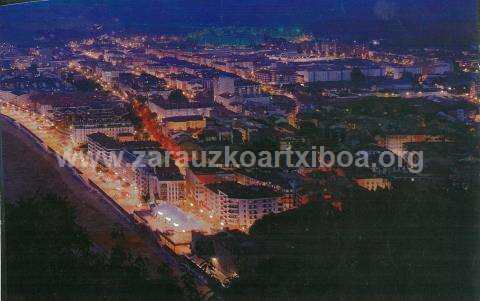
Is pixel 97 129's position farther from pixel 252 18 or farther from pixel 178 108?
pixel 252 18

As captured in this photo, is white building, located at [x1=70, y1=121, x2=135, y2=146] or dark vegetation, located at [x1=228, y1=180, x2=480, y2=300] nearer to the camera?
dark vegetation, located at [x1=228, y1=180, x2=480, y2=300]

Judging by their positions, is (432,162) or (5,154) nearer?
(432,162)

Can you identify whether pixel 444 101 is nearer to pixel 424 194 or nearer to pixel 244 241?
pixel 424 194

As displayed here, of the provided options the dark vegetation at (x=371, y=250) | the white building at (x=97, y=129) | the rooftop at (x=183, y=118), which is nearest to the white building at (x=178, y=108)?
the rooftop at (x=183, y=118)

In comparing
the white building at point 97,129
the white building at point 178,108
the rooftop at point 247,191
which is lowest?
the rooftop at point 247,191

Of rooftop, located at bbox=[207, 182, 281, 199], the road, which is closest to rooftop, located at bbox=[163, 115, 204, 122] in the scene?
rooftop, located at bbox=[207, 182, 281, 199]

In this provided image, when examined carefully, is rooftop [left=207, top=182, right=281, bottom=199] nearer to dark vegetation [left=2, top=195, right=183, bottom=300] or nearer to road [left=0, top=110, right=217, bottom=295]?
road [left=0, top=110, right=217, bottom=295]

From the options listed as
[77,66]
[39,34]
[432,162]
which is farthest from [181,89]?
[432,162]

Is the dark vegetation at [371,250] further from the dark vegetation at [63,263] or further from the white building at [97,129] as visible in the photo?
the white building at [97,129]
